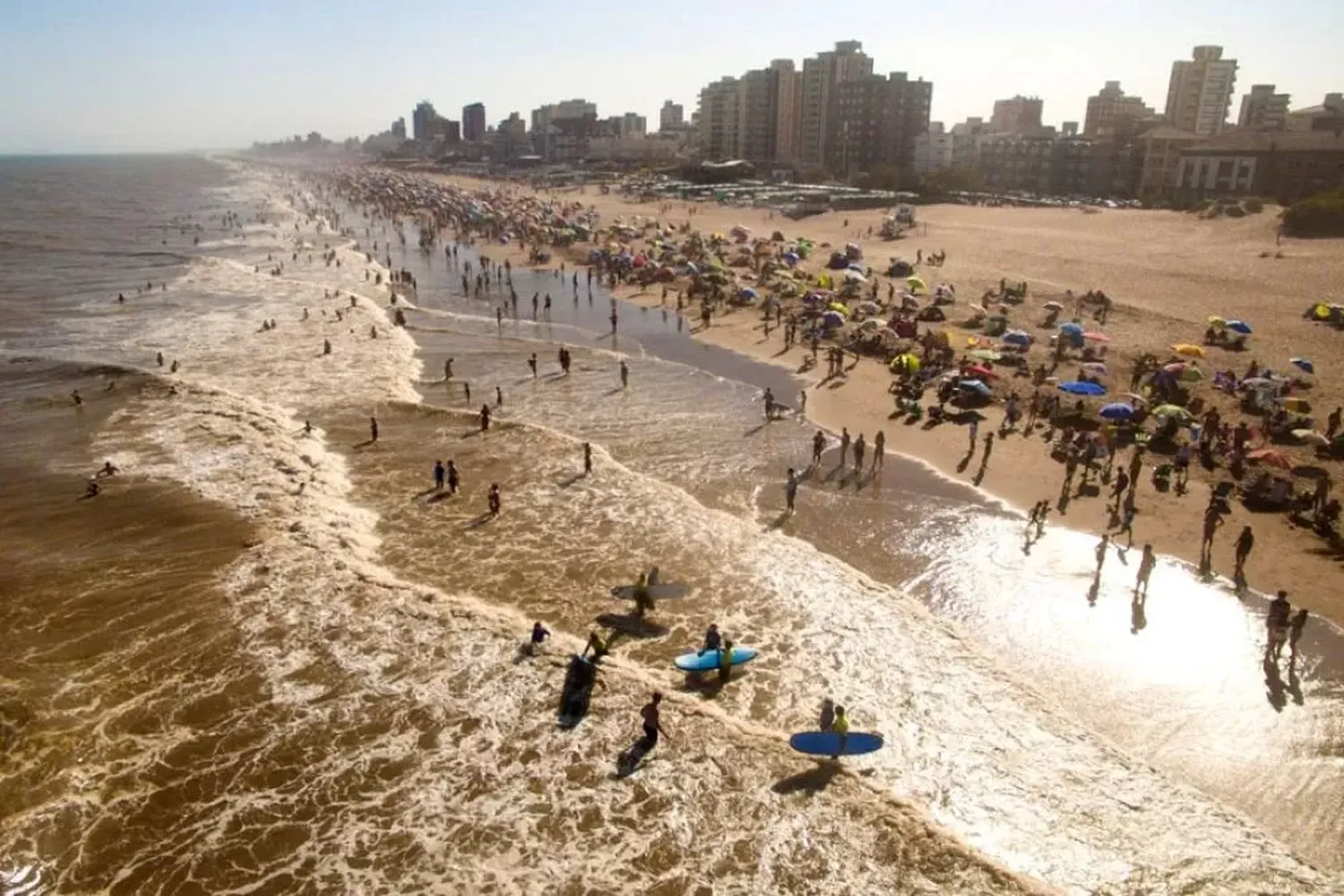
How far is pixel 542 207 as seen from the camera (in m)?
82.9

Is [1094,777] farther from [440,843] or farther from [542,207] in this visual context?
[542,207]

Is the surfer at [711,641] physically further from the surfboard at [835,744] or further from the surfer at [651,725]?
the surfboard at [835,744]

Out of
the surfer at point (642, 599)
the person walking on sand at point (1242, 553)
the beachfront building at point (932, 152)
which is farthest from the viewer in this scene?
the beachfront building at point (932, 152)

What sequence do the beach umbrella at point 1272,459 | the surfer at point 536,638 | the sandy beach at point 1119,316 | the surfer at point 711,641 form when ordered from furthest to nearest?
the beach umbrella at point 1272,459, the sandy beach at point 1119,316, the surfer at point 536,638, the surfer at point 711,641

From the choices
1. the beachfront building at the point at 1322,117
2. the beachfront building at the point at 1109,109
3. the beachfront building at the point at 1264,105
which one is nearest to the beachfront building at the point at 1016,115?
the beachfront building at the point at 1109,109

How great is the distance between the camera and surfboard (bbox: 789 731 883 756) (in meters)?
11.2

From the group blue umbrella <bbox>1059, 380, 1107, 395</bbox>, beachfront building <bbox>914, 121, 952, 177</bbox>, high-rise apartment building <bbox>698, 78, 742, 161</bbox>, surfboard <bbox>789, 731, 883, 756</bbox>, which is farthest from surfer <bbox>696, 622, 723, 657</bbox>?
high-rise apartment building <bbox>698, 78, 742, 161</bbox>

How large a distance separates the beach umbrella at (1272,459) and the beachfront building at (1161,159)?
229ft

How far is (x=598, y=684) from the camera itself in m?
13.1

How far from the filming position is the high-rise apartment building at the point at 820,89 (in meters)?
129

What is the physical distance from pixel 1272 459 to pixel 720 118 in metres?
142

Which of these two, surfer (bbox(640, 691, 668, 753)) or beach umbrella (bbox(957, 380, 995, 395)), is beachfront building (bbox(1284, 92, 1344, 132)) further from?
surfer (bbox(640, 691, 668, 753))

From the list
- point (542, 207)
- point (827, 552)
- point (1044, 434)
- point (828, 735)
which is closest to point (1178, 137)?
point (542, 207)

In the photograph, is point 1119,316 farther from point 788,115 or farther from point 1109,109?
point 1109,109
